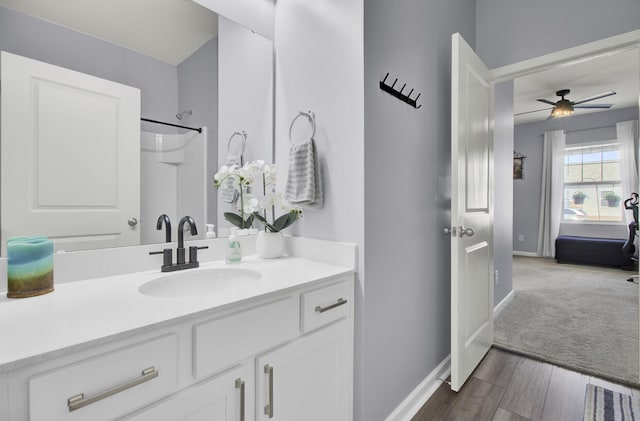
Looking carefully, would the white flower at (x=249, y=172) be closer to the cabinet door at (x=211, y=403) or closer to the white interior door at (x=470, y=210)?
the cabinet door at (x=211, y=403)

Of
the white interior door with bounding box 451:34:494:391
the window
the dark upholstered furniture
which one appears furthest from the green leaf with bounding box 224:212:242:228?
the window

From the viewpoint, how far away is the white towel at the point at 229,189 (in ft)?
5.13

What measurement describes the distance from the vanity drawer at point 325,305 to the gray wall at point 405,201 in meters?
0.10

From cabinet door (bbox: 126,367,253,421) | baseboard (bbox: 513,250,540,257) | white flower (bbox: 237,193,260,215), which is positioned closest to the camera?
cabinet door (bbox: 126,367,253,421)

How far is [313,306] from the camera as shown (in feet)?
3.69

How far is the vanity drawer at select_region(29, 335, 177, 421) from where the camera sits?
594 millimetres

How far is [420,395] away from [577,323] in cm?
204

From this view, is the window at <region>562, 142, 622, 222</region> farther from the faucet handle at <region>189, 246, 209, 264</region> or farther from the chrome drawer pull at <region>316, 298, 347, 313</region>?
the faucet handle at <region>189, 246, 209, 264</region>

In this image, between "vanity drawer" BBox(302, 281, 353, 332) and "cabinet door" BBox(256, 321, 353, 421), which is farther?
"vanity drawer" BBox(302, 281, 353, 332)

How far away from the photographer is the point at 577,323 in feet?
8.94

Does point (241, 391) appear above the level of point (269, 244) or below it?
below

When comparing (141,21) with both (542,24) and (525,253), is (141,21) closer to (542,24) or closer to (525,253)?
(542,24)

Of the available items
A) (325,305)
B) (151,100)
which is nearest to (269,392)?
(325,305)

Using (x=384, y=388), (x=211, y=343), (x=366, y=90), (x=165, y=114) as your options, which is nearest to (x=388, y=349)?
(x=384, y=388)
